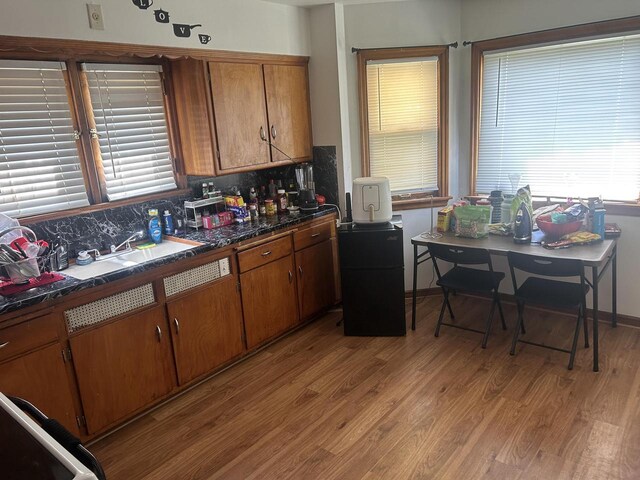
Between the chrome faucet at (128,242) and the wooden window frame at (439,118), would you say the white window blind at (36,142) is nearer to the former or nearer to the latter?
the chrome faucet at (128,242)

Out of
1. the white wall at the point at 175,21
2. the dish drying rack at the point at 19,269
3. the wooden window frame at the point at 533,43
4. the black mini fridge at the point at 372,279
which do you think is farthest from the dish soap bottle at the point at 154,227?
the wooden window frame at the point at 533,43

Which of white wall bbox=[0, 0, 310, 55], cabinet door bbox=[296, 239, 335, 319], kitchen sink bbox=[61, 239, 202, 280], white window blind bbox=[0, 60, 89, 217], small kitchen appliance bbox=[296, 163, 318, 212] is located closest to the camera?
white wall bbox=[0, 0, 310, 55]

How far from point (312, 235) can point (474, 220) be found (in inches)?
46.1

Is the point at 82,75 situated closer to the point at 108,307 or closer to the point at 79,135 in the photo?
the point at 79,135

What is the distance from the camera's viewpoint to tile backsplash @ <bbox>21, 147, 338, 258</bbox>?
9.04 feet

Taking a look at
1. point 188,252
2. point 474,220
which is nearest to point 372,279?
point 474,220

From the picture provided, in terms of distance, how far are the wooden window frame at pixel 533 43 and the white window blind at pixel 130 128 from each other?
2.42 metres

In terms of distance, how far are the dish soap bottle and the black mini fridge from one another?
4.00 ft

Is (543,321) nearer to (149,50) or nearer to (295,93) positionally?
(295,93)

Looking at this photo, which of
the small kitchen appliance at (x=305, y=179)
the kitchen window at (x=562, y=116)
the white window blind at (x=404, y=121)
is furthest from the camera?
the white window blind at (x=404, y=121)

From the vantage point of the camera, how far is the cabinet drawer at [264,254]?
121 inches

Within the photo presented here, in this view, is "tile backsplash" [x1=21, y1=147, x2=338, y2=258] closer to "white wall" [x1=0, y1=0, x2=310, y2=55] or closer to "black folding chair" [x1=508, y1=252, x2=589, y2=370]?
"white wall" [x1=0, y1=0, x2=310, y2=55]

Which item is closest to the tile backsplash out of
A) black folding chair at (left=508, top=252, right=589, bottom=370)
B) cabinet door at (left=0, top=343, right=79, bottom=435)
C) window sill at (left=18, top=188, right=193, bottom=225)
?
window sill at (left=18, top=188, right=193, bottom=225)

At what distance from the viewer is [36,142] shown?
261cm
